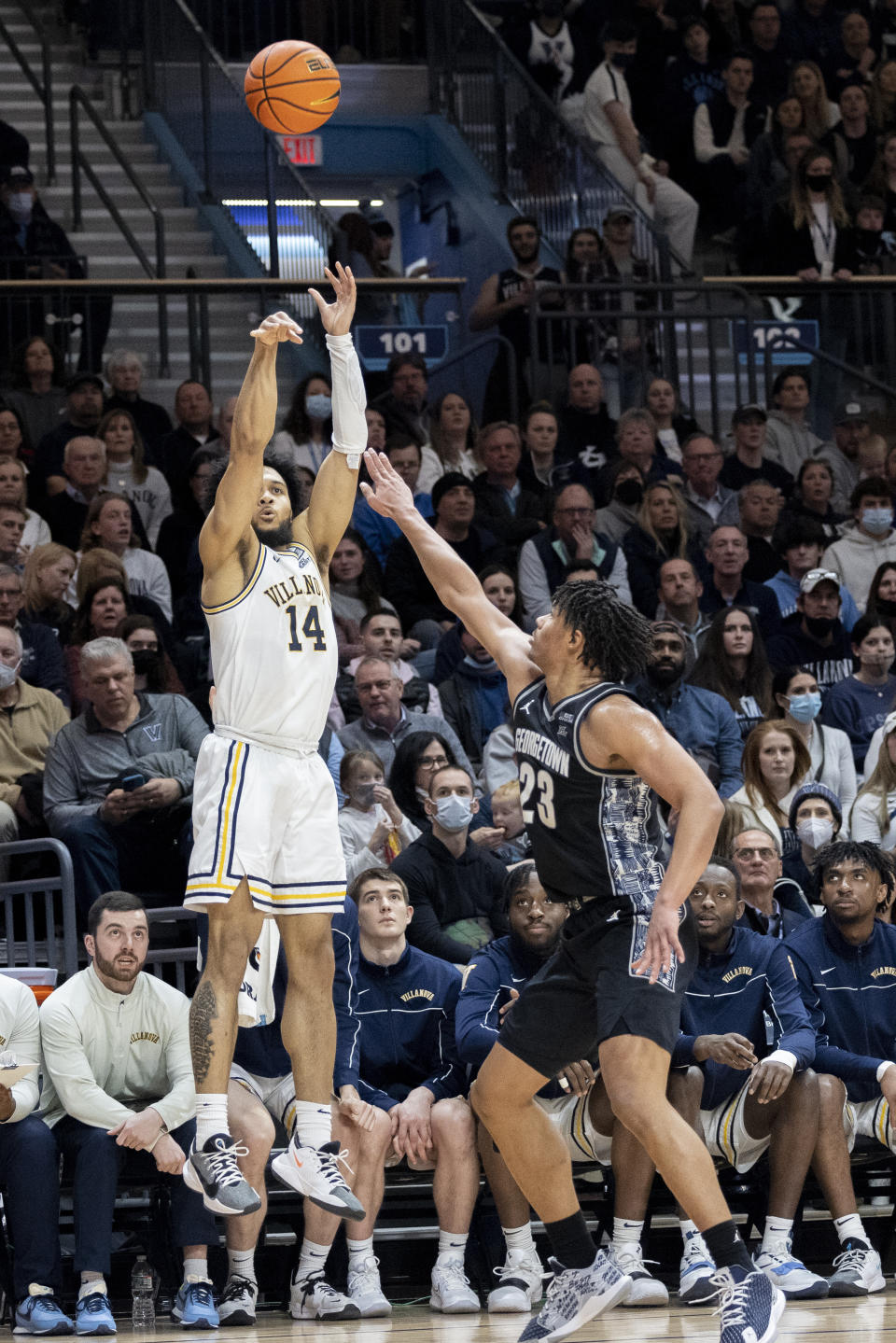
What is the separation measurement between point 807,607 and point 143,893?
14.7 feet

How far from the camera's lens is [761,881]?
348 inches

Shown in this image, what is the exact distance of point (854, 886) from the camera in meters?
Result: 8.22

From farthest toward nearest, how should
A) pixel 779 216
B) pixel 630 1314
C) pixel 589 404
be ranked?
pixel 779 216, pixel 589 404, pixel 630 1314

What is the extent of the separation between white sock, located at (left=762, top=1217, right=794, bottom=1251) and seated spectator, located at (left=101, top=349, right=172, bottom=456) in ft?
23.1

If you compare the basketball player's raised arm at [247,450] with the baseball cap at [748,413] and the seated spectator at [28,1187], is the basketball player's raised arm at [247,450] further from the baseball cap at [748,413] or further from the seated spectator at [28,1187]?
the baseball cap at [748,413]

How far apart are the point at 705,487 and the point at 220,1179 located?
790 centimetres

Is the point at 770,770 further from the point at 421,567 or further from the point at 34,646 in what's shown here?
the point at 34,646

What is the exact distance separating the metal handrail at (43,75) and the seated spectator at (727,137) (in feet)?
17.9

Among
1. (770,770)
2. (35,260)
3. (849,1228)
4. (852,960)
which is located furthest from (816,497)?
(849,1228)

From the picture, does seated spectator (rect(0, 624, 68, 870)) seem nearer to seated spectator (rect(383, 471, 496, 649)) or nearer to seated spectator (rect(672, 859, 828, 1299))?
seated spectator (rect(383, 471, 496, 649))

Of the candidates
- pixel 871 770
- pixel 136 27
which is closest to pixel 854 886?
pixel 871 770

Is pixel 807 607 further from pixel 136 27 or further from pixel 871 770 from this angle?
pixel 136 27

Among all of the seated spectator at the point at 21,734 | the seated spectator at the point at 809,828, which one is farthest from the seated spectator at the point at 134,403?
the seated spectator at the point at 809,828

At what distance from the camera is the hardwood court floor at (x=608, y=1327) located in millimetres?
6348
